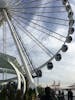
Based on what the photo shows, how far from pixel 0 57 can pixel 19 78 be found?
19.9 feet

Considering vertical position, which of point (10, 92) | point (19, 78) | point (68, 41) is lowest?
point (10, 92)

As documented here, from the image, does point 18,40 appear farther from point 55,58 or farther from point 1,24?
point 55,58

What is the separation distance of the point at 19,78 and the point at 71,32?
29.1 ft

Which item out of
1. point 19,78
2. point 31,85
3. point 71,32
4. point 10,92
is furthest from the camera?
point 19,78

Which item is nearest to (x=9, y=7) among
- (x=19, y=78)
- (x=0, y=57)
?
(x=19, y=78)

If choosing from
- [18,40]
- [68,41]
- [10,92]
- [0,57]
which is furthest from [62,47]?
[10,92]

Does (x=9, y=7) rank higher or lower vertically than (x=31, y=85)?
higher

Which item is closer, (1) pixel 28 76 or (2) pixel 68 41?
(1) pixel 28 76

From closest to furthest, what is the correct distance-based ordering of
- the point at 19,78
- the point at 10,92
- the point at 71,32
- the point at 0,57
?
the point at 10,92 → the point at 71,32 → the point at 19,78 → the point at 0,57

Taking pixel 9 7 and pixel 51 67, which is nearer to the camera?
pixel 9 7

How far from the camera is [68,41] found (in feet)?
139

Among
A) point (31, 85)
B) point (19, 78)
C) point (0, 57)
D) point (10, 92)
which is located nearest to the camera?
point (10, 92)

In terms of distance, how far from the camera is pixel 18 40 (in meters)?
37.2

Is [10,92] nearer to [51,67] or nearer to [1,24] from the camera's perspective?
[1,24]
